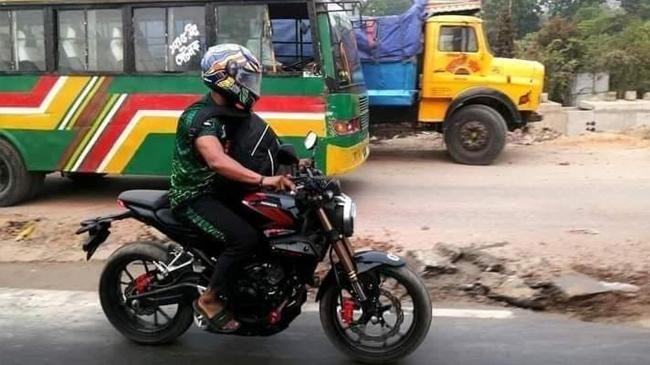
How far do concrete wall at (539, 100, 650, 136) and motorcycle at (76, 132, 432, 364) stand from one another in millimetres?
13093

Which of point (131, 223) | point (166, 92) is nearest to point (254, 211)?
point (131, 223)

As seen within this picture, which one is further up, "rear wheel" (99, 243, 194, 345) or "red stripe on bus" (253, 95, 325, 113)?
"red stripe on bus" (253, 95, 325, 113)

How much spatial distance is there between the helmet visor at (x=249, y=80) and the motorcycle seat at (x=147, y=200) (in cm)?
82

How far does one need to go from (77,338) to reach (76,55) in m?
4.91

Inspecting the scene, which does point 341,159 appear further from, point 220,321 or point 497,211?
point 220,321

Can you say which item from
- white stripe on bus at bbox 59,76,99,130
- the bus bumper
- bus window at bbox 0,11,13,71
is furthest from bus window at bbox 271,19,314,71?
bus window at bbox 0,11,13,71

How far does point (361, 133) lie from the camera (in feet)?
30.6

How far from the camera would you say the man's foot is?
166 inches

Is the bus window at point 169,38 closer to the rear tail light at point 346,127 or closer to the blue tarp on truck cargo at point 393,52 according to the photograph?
the rear tail light at point 346,127

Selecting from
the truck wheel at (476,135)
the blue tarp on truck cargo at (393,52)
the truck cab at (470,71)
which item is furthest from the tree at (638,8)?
the blue tarp on truck cargo at (393,52)

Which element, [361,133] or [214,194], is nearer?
[214,194]

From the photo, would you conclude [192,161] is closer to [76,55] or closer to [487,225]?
[487,225]

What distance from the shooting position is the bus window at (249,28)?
330 inches

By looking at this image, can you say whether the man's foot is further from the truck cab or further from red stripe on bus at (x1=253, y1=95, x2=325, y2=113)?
the truck cab
